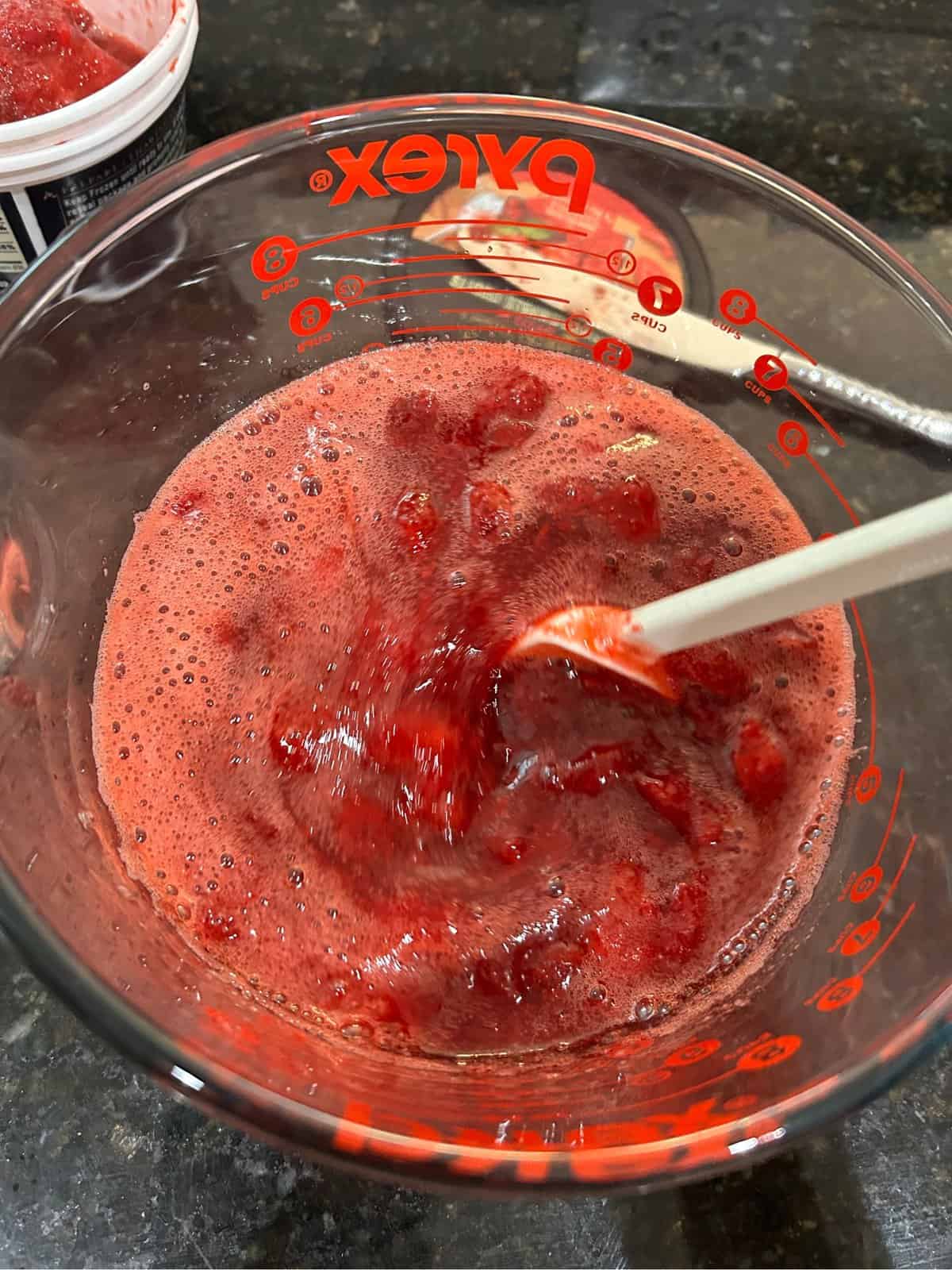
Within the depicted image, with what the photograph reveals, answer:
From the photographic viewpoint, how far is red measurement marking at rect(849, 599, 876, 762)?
896mm

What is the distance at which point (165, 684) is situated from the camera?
91 cm

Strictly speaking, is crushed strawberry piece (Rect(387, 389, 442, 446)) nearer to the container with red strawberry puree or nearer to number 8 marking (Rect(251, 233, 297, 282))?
number 8 marking (Rect(251, 233, 297, 282))

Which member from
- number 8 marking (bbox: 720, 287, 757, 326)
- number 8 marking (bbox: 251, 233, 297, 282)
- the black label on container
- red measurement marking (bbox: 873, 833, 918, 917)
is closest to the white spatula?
red measurement marking (bbox: 873, 833, 918, 917)

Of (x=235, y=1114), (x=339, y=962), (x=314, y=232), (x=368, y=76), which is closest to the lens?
(x=235, y=1114)

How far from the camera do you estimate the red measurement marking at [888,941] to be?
2.40 feet

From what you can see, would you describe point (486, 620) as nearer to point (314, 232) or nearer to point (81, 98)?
point (314, 232)

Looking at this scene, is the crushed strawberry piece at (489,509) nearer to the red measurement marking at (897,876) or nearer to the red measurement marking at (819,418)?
the red measurement marking at (819,418)

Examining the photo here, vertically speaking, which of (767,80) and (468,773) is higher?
(767,80)

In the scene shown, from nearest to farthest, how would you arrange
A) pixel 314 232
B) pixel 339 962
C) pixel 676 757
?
1. pixel 339 962
2. pixel 676 757
3. pixel 314 232

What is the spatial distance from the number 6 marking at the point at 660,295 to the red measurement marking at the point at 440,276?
11cm

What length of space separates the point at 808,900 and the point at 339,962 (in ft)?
1.25

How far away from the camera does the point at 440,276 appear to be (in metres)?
1.08

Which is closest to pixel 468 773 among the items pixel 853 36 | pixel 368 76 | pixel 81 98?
pixel 81 98

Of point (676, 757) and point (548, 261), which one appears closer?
point (676, 757)
